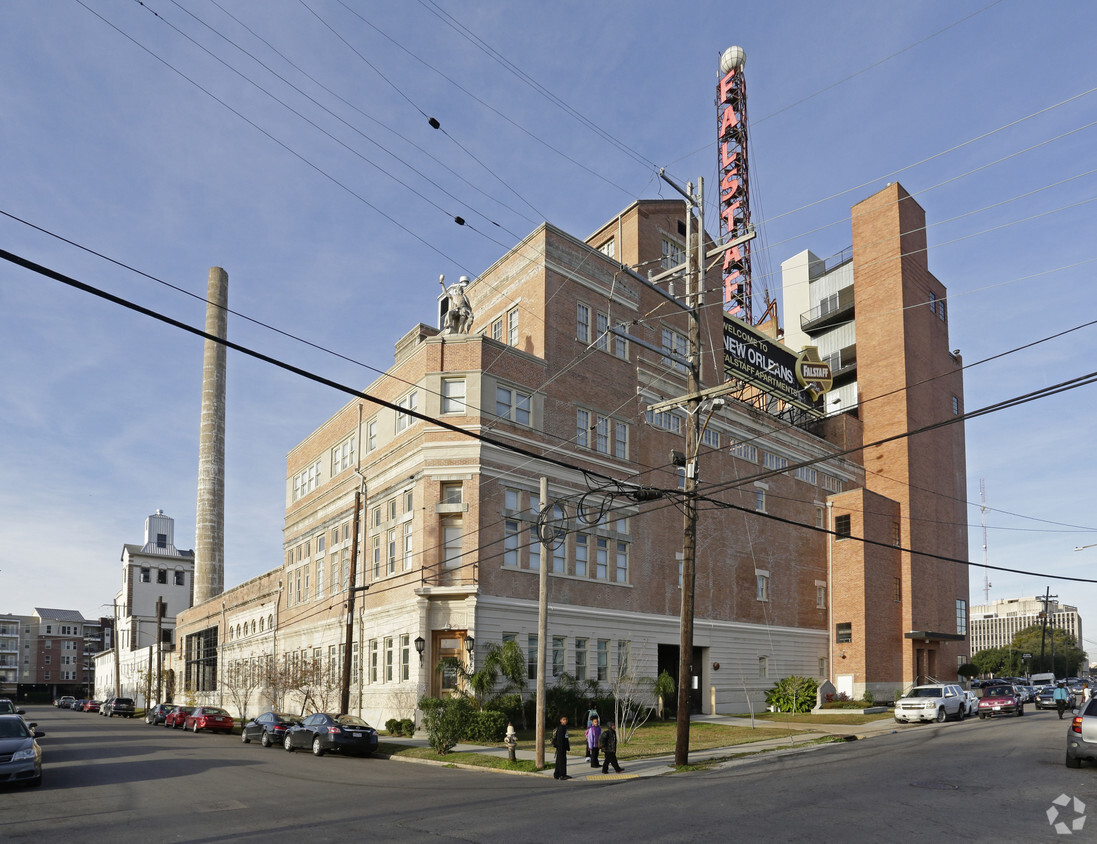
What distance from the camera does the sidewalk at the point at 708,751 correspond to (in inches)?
916

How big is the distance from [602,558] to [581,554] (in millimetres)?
1489

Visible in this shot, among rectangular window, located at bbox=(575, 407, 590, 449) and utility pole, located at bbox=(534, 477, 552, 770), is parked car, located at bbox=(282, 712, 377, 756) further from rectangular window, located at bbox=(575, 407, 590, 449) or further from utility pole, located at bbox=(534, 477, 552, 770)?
rectangular window, located at bbox=(575, 407, 590, 449)

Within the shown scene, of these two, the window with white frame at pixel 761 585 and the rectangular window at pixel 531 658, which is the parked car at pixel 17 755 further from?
the window with white frame at pixel 761 585

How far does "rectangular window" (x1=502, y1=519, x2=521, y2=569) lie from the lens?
121 feet

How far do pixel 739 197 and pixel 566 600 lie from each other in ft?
163

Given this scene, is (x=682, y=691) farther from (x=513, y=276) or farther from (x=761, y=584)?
(x=761, y=584)

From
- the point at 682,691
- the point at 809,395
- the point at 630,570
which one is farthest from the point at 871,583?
the point at 682,691

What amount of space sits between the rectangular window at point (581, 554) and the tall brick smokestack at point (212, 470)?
183 ft

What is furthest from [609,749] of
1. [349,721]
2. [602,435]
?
[602,435]

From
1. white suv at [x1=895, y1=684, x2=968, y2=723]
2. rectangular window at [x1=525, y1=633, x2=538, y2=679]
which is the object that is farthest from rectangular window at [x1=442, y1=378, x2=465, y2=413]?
white suv at [x1=895, y1=684, x2=968, y2=723]

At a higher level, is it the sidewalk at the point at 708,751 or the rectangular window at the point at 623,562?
the rectangular window at the point at 623,562

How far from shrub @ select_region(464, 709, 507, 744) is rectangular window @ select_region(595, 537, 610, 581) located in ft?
35.5

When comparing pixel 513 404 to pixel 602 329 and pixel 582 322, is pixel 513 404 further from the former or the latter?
pixel 602 329

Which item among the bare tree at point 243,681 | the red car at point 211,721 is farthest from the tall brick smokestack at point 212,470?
the red car at point 211,721
